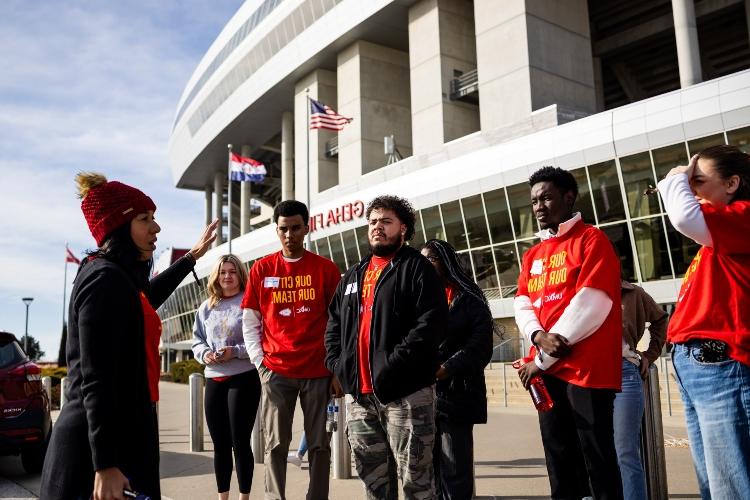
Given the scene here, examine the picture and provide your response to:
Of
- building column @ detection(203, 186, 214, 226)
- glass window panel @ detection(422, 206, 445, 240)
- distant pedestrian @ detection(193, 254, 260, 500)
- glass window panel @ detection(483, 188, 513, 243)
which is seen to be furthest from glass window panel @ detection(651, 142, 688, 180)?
building column @ detection(203, 186, 214, 226)

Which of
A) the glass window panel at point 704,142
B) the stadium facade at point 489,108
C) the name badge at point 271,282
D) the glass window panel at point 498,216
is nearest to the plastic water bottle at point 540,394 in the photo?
the name badge at point 271,282

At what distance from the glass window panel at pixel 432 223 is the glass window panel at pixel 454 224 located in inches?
12.4

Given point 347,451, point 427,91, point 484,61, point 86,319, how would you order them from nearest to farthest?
point 86,319 → point 347,451 → point 484,61 → point 427,91

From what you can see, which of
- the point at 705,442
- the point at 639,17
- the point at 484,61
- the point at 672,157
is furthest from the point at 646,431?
the point at 639,17

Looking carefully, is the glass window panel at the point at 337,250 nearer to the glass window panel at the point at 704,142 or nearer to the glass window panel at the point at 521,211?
the glass window panel at the point at 521,211

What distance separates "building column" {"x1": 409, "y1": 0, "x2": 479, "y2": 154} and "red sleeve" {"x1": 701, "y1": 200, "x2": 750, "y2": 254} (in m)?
30.6

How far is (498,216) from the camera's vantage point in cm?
2797

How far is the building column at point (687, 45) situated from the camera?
27.7m

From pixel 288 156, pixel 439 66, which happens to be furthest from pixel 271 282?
pixel 288 156

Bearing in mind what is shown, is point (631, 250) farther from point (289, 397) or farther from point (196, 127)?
point (196, 127)

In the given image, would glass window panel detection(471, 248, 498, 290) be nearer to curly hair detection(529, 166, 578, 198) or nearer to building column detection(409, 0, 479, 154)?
building column detection(409, 0, 479, 154)

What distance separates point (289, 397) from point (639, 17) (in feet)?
130

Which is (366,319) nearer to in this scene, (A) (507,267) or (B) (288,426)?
(B) (288,426)

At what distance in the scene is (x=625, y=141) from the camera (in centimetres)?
2383
